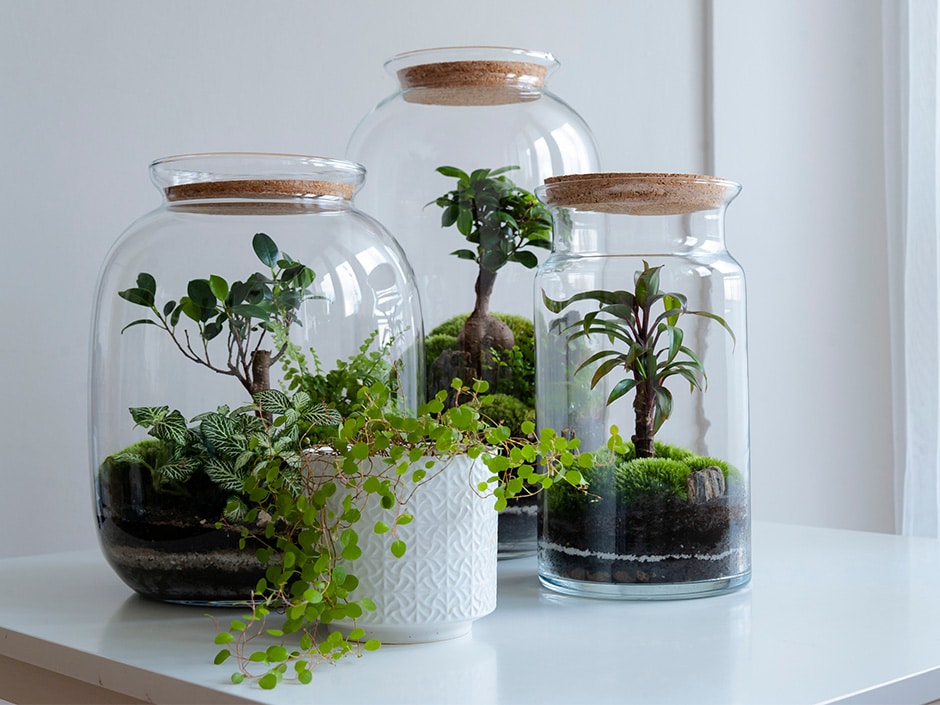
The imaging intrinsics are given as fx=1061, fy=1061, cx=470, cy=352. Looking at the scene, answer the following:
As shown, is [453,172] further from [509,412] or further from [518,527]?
[518,527]

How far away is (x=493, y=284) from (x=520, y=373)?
0.30 ft

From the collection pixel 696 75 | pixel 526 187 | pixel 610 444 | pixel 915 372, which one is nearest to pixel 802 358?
pixel 915 372

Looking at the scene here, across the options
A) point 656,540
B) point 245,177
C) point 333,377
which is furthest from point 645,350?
point 245,177

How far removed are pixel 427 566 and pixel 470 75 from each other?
1.70ft

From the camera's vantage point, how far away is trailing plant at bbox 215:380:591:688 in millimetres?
697

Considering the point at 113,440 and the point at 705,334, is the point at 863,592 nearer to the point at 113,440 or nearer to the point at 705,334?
the point at 705,334

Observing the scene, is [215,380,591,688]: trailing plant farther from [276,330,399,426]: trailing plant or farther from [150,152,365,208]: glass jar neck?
[150,152,365,208]: glass jar neck

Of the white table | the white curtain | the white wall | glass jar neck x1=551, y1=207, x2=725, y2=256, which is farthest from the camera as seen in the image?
the white curtain

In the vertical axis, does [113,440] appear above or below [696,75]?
below

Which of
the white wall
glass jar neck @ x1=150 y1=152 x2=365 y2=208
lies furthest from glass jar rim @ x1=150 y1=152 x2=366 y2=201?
the white wall

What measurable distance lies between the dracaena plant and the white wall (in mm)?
734

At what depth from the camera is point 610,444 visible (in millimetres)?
831

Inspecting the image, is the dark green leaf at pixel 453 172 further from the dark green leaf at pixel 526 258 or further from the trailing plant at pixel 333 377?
the trailing plant at pixel 333 377

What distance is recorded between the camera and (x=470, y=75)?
1.04 m
